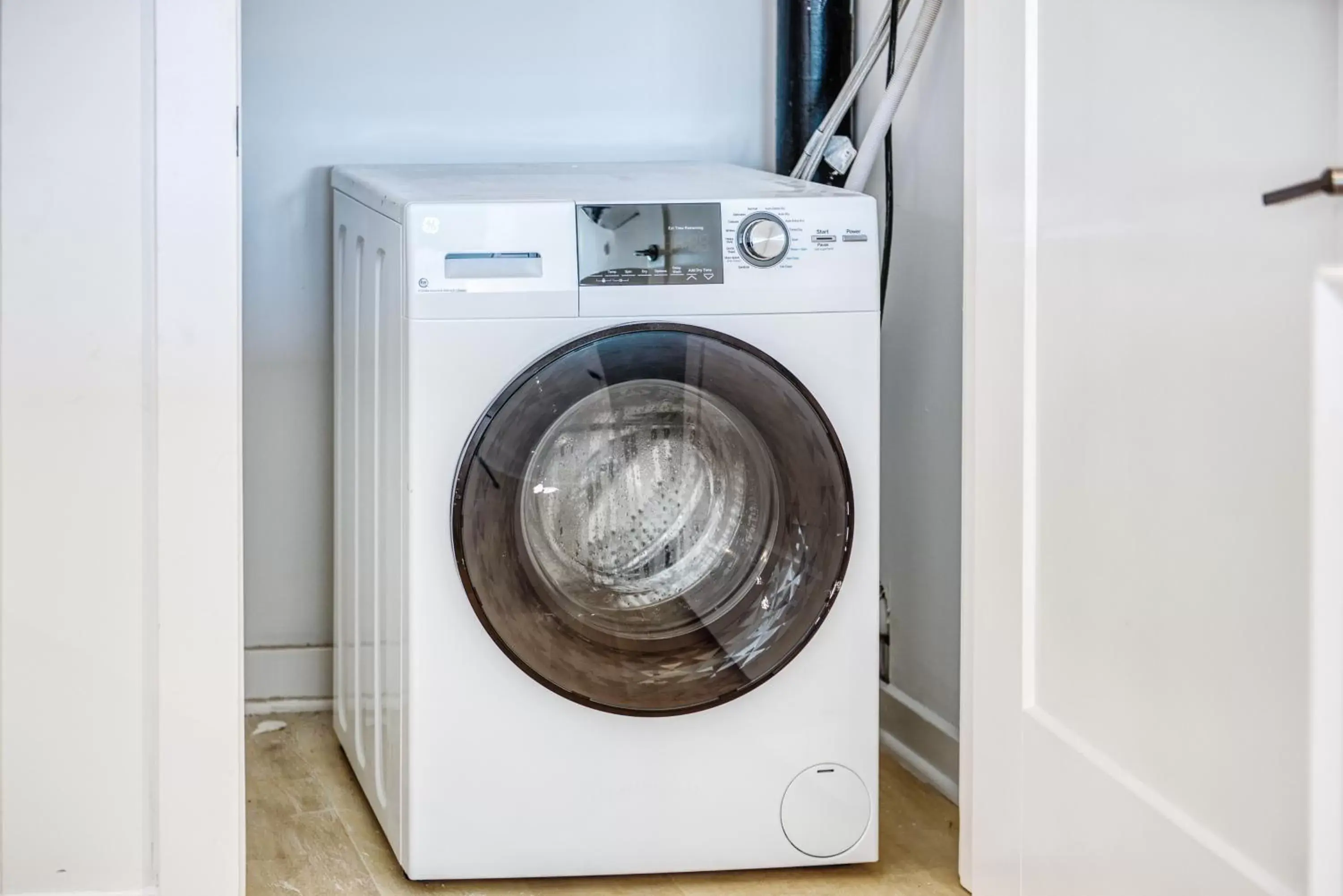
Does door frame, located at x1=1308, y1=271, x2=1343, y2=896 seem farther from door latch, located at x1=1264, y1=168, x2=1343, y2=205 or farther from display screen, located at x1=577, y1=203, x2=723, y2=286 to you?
display screen, located at x1=577, y1=203, x2=723, y2=286

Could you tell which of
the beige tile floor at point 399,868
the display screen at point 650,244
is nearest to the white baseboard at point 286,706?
the beige tile floor at point 399,868

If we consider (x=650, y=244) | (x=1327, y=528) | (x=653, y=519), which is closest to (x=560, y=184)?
(x=650, y=244)

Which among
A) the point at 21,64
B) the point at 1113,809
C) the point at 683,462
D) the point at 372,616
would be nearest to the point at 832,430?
the point at 683,462

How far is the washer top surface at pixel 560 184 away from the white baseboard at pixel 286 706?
838mm

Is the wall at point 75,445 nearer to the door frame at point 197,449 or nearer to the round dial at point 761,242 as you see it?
the door frame at point 197,449

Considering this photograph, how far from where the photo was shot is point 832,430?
1.64 metres

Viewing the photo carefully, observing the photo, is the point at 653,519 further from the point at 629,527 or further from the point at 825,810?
the point at 825,810

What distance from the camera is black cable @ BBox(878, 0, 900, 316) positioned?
1997 millimetres

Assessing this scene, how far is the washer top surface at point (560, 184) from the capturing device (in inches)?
64.3

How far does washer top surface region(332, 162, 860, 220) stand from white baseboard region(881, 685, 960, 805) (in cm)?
78

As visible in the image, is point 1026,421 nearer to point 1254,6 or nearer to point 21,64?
point 1254,6

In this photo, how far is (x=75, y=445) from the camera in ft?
4.45

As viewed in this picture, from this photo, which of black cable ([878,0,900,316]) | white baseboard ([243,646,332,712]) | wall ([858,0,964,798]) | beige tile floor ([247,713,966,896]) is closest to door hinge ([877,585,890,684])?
wall ([858,0,964,798])

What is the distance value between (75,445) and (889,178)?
1.22 meters
